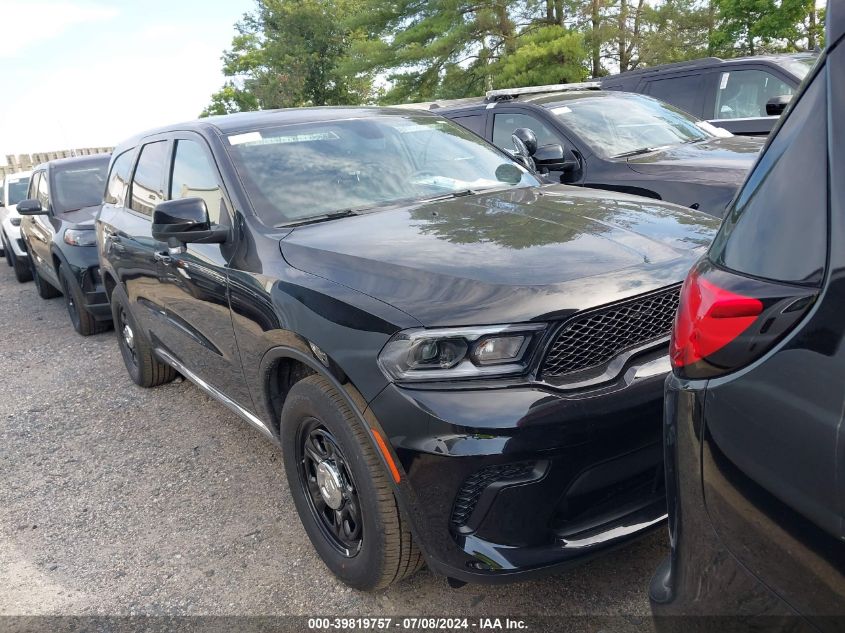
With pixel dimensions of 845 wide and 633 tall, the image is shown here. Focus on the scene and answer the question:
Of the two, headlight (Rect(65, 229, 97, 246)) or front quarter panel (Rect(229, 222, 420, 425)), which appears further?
headlight (Rect(65, 229, 97, 246))

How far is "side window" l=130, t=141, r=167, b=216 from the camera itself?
13.8 ft

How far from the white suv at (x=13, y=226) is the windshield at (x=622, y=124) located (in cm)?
773

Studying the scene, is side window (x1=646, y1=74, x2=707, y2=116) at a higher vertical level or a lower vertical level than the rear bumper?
higher

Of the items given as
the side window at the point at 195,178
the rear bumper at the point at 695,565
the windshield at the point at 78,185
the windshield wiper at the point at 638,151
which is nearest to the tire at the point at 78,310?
the windshield at the point at 78,185

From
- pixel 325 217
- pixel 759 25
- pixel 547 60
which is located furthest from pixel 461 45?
pixel 325 217

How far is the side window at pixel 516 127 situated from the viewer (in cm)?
623

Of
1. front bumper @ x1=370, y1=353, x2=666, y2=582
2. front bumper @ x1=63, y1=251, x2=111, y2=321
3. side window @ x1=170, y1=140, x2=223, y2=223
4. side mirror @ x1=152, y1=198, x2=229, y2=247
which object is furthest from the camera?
front bumper @ x1=63, y1=251, x2=111, y2=321

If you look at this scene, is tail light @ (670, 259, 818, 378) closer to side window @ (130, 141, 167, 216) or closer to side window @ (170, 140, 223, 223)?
side window @ (170, 140, 223, 223)

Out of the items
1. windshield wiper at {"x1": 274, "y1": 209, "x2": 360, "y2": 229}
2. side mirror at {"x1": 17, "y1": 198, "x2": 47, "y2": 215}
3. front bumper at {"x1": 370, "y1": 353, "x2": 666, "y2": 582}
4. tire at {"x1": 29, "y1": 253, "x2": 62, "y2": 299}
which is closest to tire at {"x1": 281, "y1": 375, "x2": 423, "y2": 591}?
front bumper at {"x1": 370, "y1": 353, "x2": 666, "y2": 582}

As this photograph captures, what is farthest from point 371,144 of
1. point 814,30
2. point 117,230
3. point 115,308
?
point 814,30

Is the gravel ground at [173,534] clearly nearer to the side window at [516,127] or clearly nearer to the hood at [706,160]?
the hood at [706,160]

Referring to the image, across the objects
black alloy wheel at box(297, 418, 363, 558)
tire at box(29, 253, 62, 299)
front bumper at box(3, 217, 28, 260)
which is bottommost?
tire at box(29, 253, 62, 299)

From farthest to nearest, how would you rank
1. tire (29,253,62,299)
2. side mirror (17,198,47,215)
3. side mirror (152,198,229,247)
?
tire (29,253,62,299) < side mirror (17,198,47,215) < side mirror (152,198,229,247)

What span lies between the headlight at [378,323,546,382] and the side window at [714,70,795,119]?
6970 millimetres
